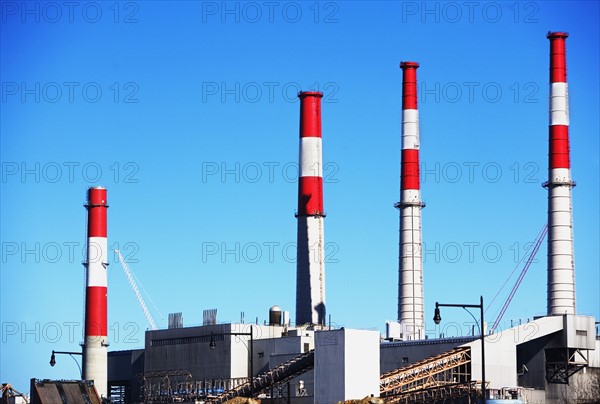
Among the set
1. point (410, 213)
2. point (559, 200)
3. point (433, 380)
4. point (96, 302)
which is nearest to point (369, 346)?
point (433, 380)

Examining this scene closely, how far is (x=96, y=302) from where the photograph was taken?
9506 centimetres

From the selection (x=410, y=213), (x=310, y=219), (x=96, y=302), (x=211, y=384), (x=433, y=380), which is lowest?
(x=433, y=380)

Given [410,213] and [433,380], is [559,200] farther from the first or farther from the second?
[433,380]

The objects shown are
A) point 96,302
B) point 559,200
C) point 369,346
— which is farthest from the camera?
point 96,302

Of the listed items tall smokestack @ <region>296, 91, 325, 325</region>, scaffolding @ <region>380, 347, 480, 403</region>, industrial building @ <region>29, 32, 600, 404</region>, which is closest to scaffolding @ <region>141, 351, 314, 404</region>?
industrial building @ <region>29, 32, 600, 404</region>

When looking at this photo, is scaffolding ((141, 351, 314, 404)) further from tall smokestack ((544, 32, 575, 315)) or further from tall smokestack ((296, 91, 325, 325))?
tall smokestack ((544, 32, 575, 315))

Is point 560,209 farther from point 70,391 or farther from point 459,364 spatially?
point 70,391

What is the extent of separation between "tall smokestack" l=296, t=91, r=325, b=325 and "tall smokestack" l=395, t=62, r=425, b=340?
553cm

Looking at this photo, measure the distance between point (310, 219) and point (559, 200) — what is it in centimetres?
1712

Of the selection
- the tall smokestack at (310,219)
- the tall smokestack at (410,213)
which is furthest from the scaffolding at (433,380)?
the tall smokestack at (310,219)

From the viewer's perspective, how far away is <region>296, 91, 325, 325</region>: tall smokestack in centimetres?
9162

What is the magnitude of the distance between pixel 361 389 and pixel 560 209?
2077 centimetres

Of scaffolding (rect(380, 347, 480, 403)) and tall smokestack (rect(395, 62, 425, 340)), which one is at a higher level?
tall smokestack (rect(395, 62, 425, 340))

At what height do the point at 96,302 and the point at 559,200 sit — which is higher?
the point at 559,200
